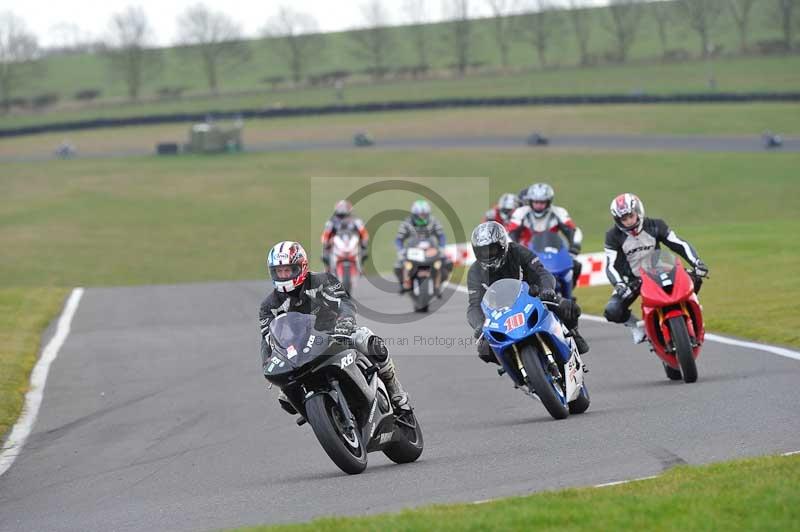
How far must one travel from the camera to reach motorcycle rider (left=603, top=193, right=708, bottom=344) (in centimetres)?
1229

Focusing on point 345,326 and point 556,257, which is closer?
point 345,326

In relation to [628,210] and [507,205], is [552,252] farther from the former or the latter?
[507,205]

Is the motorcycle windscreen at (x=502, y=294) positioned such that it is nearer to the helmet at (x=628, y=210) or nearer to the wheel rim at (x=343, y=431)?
the wheel rim at (x=343, y=431)

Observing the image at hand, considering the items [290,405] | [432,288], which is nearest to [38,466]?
[290,405]

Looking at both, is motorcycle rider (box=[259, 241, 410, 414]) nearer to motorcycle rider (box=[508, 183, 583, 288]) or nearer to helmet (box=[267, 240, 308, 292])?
helmet (box=[267, 240, 308, 292])

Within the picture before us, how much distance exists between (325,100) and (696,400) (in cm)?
7828

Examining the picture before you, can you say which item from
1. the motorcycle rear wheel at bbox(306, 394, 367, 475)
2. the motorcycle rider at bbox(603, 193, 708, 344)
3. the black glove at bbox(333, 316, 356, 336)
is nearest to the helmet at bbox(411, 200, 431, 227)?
the motorcycle rider at bbox(603, 193, 708, 344)

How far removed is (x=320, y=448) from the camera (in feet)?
33.9

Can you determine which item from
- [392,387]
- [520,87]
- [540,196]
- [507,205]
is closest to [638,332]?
[540,196]

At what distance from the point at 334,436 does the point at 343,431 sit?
293 mm

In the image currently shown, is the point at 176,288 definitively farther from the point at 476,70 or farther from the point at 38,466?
the point at 476,70

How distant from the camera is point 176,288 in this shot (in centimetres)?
2948

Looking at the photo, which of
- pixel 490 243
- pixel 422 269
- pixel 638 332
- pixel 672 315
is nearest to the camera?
pixel 490 243

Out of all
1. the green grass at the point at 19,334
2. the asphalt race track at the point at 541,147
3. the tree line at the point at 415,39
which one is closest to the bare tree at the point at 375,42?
the tree line at the point at 415,39
